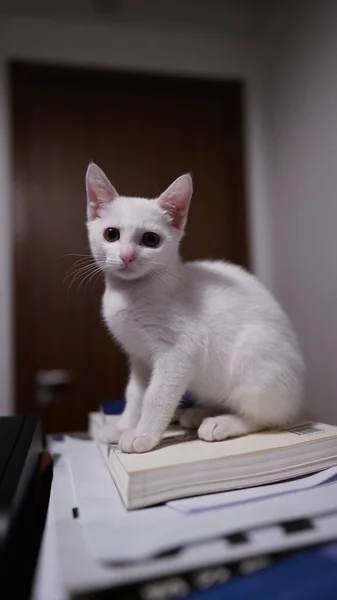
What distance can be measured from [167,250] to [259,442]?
Answer: 1.00 feet

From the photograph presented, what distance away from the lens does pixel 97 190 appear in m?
0.62

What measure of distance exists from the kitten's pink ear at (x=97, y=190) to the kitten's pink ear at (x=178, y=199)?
80 millimetres

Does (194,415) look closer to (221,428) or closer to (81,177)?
(221,428)

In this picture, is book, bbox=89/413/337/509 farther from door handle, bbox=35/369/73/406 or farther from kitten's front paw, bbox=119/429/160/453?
door handle, bbox=35/369/73/406

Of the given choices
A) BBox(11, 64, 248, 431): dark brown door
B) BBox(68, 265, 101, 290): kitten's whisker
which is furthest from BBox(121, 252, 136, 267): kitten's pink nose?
BBox(11, 64, 248, 431): dark brown door

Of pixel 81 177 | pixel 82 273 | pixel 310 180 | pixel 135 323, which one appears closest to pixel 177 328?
pixel 135 323

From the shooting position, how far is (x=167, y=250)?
24.2 inches

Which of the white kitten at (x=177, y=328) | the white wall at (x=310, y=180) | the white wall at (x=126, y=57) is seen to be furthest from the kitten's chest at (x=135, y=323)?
the white wall at (x=126, y=57)

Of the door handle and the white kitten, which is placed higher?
the white kitten

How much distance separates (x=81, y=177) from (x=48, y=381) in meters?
0.57

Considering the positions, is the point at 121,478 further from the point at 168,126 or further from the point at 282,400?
the point at 168,126

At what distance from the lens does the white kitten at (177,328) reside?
0.59 meters

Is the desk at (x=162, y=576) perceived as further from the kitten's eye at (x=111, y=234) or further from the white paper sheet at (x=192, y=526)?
the kitten's eye at (x=111, y=234)

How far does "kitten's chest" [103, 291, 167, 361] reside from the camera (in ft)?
2.02
